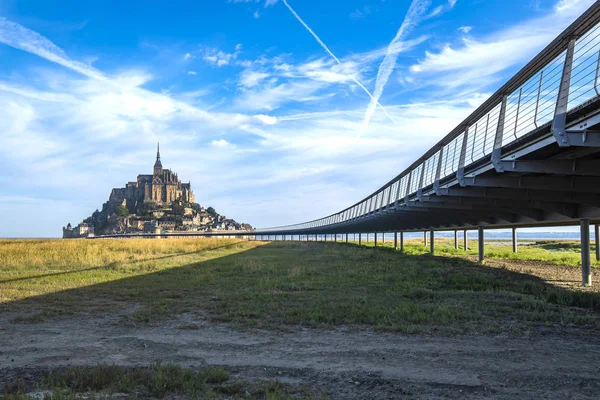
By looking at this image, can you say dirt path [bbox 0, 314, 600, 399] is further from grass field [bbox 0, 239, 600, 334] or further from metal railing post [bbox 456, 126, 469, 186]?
metal railing post [bbox 456, 126, 469, 186]

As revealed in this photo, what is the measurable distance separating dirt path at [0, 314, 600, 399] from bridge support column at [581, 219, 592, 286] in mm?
8826

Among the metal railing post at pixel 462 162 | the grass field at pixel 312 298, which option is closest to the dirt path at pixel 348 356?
the grass field at pixel 312 298

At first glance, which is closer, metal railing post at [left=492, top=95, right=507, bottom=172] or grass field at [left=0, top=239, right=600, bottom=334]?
grass field at [left=0, top=239, right=600, bottom=334]

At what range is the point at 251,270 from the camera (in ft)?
66.1

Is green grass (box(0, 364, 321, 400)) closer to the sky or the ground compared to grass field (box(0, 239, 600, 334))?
closer to the sky

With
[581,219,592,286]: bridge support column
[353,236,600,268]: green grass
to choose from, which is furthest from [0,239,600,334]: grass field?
[353,236,600,268]: green grass

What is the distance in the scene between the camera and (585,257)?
52.2 ft

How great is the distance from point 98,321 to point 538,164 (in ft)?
32.5

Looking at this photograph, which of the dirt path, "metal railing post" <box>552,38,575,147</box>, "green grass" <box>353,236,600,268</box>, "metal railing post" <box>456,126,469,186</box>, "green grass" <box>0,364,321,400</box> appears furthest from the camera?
"green grass" <box>353,236,600,268</box>

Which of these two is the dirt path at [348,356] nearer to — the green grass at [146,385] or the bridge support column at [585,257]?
the green grass at [146,385]

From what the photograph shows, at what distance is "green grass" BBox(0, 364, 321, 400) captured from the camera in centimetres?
514

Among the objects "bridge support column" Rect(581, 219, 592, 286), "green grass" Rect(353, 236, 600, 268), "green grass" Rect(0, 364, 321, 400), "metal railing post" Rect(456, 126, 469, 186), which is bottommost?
"green grass" Rect(353, 236, 600, 268)

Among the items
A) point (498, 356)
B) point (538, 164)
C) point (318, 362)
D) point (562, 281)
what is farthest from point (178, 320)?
point (562, 281)

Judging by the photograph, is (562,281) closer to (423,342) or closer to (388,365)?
(423,342)
